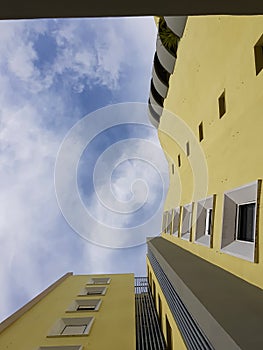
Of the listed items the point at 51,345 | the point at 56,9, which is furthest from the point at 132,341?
the point at 56,9

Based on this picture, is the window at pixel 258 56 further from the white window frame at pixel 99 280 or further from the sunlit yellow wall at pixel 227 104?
the white window frame at pixel 99 280

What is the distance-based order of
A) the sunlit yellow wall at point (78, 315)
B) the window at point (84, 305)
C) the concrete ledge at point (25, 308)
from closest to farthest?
the sunlit yellow wall at point (78, 315)
the concrete ledge at point (25, 308)
the window at point (84, 305)

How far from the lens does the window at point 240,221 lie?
12.1 ft

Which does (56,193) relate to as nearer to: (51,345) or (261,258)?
(51,345)

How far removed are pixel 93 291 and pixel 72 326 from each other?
2.88 m

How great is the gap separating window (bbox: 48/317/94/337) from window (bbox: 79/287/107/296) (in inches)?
89.6

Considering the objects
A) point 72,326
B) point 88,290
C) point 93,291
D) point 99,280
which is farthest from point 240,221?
point 99,280

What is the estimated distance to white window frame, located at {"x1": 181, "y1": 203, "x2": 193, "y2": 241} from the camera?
7908mm

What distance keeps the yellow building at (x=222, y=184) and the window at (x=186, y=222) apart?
0.31 meters

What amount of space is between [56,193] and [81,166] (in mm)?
1141

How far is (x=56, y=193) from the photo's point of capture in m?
9.84

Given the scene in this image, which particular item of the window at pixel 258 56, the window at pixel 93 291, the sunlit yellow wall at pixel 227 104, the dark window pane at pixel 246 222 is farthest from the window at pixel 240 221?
the window at pixel 93 291

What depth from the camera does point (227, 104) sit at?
4.70 metres

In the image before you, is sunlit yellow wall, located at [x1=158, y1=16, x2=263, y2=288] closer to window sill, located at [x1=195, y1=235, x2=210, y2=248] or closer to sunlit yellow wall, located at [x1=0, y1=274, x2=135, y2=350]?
window sill, located at [x1=195, y1=235, x2=210, y2=248]
